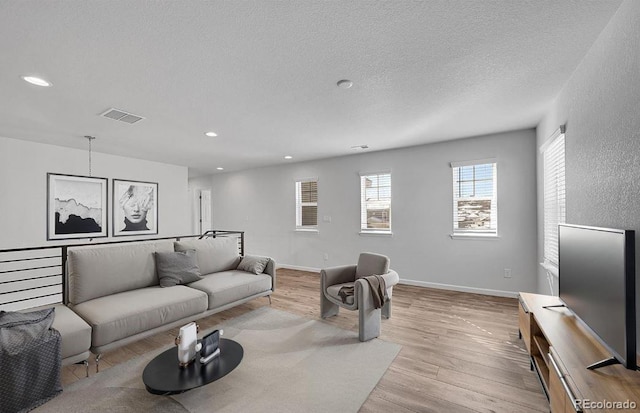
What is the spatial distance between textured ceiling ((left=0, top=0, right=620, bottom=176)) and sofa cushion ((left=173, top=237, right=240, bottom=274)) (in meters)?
1.61

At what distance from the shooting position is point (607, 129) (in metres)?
1.80

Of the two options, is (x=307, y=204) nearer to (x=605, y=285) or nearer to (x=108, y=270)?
(x=108, y=270)

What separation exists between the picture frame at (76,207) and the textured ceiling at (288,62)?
1190 mm

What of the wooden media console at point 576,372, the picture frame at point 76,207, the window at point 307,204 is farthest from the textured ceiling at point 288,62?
the window at point 307,204

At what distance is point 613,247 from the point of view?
140 cm

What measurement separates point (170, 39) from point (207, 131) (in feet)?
7.08

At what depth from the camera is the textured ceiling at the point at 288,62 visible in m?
1.59

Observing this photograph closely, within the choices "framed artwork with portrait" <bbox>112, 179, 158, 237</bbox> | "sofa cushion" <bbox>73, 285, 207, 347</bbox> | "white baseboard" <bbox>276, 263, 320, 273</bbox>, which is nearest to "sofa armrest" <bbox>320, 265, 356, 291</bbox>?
"sofa cushion" <bbox>73, 285, 207, 347</bbox>

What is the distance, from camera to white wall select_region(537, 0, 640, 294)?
1518 mm

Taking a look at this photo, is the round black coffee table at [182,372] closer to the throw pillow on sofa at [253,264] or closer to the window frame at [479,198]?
the throw pillow on sofa at [253,264]

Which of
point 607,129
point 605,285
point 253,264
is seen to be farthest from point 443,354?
point 253,264

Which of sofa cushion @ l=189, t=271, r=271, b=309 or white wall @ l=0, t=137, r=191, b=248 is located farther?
white wall @ l=0, t=137, r=191, b=248

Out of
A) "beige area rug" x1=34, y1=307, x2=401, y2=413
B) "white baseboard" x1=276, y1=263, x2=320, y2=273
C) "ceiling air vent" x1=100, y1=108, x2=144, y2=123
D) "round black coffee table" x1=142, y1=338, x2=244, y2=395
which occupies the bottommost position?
"white baseboard" x1=276, y1=263, x2=320, y2=273

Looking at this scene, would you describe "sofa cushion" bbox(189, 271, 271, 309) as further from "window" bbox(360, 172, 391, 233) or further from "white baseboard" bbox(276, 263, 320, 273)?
"window" bbox(360, 172, 391, 233)
